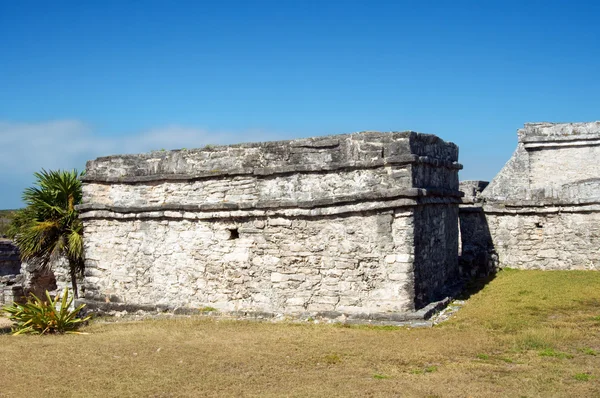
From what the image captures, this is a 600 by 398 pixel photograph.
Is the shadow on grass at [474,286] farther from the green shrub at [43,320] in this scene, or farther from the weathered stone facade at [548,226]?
the green shrub at [43,320]

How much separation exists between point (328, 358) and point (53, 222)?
24.4ft

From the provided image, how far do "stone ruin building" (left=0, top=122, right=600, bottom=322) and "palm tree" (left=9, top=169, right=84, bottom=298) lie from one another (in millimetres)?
903

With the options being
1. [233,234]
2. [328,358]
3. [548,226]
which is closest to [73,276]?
[233,234]

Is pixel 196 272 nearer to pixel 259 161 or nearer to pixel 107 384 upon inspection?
pixel 259 161

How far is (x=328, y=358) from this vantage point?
6.68 metres

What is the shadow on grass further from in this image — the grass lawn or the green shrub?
the green shrub

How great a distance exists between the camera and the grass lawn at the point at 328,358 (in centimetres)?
564

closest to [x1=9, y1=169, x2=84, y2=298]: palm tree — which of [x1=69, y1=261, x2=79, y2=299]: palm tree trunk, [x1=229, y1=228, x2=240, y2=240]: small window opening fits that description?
[x1=69, y1=261, x2=79, y2=299]: palm tree trunk

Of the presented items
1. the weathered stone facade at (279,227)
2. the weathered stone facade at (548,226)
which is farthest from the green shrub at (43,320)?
the weathered stone facade at (548,226)

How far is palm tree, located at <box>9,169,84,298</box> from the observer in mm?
11680

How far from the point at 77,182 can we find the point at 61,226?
37.9 inches

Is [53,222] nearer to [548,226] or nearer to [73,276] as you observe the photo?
[73,276]

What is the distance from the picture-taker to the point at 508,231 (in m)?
12.7

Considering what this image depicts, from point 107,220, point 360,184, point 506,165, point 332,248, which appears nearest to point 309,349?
point 332,248
